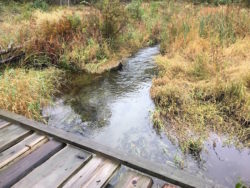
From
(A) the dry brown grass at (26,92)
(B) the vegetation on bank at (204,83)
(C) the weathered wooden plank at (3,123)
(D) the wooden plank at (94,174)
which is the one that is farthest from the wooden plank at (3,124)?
(B) the vegetation on bank at (204,83)

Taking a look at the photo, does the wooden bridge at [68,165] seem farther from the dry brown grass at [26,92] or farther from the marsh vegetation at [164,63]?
the dry brown grass at [26,92]

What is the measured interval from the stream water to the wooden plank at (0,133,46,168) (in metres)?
0.87

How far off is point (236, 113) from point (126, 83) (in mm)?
1871

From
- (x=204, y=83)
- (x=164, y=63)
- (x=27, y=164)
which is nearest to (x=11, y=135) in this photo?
(x=27, y=164)

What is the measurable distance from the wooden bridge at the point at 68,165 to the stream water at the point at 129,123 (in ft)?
2.54

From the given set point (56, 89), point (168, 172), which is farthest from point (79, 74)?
point (168, 172)

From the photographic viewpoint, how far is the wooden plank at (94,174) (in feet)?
5.07

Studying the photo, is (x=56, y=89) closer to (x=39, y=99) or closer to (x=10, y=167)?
(x=39, y=99)

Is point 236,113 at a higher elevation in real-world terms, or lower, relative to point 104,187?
lower

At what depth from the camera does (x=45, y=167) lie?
1.69m

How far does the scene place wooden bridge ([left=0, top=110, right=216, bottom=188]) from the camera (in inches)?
60.6

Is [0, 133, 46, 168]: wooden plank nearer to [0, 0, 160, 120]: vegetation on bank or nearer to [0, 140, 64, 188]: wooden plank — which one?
[0, 140, 64, 188]: wooden plank

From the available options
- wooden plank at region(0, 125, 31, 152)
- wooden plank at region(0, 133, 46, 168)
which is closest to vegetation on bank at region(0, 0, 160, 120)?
wooden plank at region(0, 125, 31, 152)

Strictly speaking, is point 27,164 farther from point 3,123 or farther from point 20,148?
point 3,123
